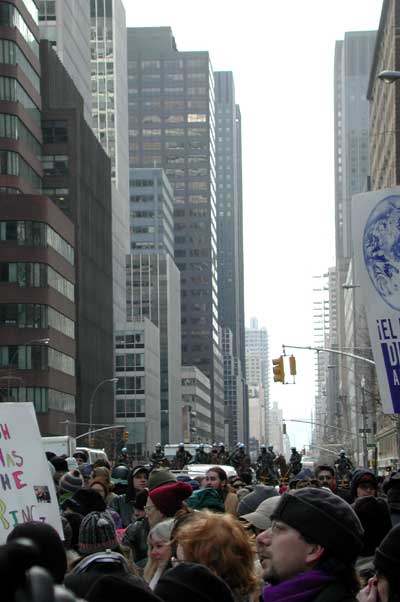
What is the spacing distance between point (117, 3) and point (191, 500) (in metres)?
175

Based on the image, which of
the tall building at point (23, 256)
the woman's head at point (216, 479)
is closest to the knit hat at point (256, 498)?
the woman's head at point (216, 479)

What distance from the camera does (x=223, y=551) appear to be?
19.2ft

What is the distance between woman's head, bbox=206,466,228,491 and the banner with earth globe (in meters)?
2.28

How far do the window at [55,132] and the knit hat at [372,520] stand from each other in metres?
100

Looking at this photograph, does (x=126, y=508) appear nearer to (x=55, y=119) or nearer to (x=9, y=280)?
(x=9, y=280)

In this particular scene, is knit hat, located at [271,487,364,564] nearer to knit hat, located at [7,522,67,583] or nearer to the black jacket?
the black jacket

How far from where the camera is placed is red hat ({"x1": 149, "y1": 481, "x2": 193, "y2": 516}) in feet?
29.5

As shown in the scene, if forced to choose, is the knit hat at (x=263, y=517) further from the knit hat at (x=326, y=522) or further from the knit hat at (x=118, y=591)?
the knit hat at (x=118, y=591)

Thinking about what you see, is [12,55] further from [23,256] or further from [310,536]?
[310,536]

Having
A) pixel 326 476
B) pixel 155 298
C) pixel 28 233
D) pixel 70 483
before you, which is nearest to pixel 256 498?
pixel 70 483

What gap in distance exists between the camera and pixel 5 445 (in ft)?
27.7

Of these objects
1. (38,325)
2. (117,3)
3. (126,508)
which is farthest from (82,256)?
(126,508)

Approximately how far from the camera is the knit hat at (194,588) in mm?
4039

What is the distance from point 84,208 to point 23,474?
109 metres
